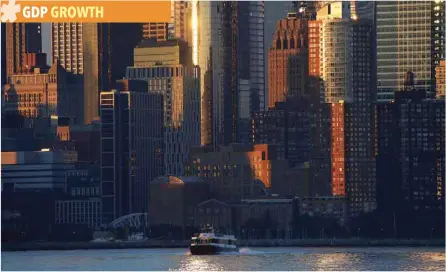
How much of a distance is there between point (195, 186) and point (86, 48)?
128 feet

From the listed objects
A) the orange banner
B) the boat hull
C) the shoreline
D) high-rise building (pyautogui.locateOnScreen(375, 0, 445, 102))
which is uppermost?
high-rise building (pyautogui.locateOnScreen(375, 0, 445, 102))

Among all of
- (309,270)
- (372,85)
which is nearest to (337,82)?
(372,85)

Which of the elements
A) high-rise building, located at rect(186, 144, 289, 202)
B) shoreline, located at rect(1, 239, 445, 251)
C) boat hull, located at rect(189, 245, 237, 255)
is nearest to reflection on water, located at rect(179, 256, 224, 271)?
boat hull, located at rect(189, 245, 237, 255)

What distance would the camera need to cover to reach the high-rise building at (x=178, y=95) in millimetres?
135038

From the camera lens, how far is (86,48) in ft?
495

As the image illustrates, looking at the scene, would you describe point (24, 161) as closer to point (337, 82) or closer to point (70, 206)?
point (70, 206)

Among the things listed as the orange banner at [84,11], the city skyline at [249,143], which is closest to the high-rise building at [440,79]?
the city skyline at [249,143]

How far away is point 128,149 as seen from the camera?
125m

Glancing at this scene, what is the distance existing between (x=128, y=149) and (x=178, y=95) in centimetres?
1358

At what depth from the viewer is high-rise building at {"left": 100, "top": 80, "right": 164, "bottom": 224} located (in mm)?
122312

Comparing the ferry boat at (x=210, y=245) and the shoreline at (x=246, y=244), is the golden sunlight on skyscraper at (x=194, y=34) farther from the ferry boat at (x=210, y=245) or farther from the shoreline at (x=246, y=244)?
the ferry boat at (x=210, y=245)

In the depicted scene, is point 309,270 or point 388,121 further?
point 388,121

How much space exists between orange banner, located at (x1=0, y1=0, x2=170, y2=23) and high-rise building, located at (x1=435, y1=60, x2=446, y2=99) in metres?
113

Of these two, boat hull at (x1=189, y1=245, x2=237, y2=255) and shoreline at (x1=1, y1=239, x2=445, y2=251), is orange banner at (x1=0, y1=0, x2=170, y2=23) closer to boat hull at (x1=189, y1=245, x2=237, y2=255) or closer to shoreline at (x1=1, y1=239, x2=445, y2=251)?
boat hull at (x1=189, y1=245, x2=237, y2=255)
